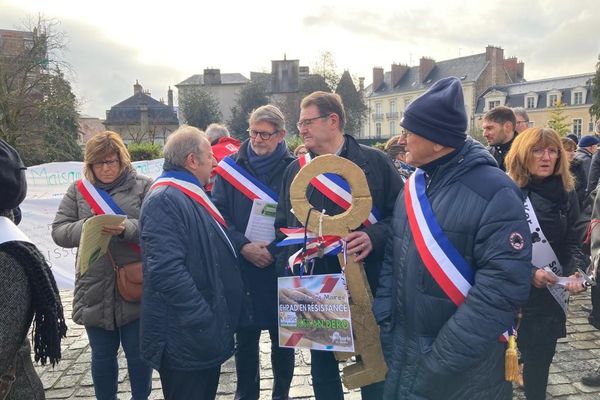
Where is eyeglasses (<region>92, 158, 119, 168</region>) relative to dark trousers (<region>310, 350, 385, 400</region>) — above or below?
above

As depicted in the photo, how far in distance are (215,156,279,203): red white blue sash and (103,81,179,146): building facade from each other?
4516 cm

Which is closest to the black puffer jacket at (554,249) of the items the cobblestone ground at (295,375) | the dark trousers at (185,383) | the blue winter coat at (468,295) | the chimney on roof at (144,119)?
the cobblestone ground at (295,375)

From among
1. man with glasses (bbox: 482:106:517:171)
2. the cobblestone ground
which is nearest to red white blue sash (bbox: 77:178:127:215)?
the cobblestone ground

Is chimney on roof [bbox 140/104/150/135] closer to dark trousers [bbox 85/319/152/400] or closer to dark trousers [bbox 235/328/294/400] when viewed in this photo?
dark trousers [bbox 85/319/152/400]

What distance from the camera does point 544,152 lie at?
123 inches

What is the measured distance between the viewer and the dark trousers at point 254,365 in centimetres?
354

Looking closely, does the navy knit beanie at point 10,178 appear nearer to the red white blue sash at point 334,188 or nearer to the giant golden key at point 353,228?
the giant golden key at point 353,228

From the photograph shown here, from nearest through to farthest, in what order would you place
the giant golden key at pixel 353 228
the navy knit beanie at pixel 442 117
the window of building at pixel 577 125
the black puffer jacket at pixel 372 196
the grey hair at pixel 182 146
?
1. the navy knit beanie at pixel 442 117
2. the giant golden key at pixel 353 228
3. the grey hair at pixel 182 146
4. the black puffer jacket at pixel 372 196
5. the window of building at pixel 577 125

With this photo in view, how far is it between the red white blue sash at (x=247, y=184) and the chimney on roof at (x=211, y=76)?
51500 millimetres

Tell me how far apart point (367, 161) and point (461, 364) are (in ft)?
4.69

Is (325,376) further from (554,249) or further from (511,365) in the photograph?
(554,249)

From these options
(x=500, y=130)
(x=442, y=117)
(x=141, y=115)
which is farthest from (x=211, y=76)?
(x=442, y=117)

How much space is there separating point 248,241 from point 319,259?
69 cm

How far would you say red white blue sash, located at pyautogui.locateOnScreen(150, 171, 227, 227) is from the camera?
2.66m
